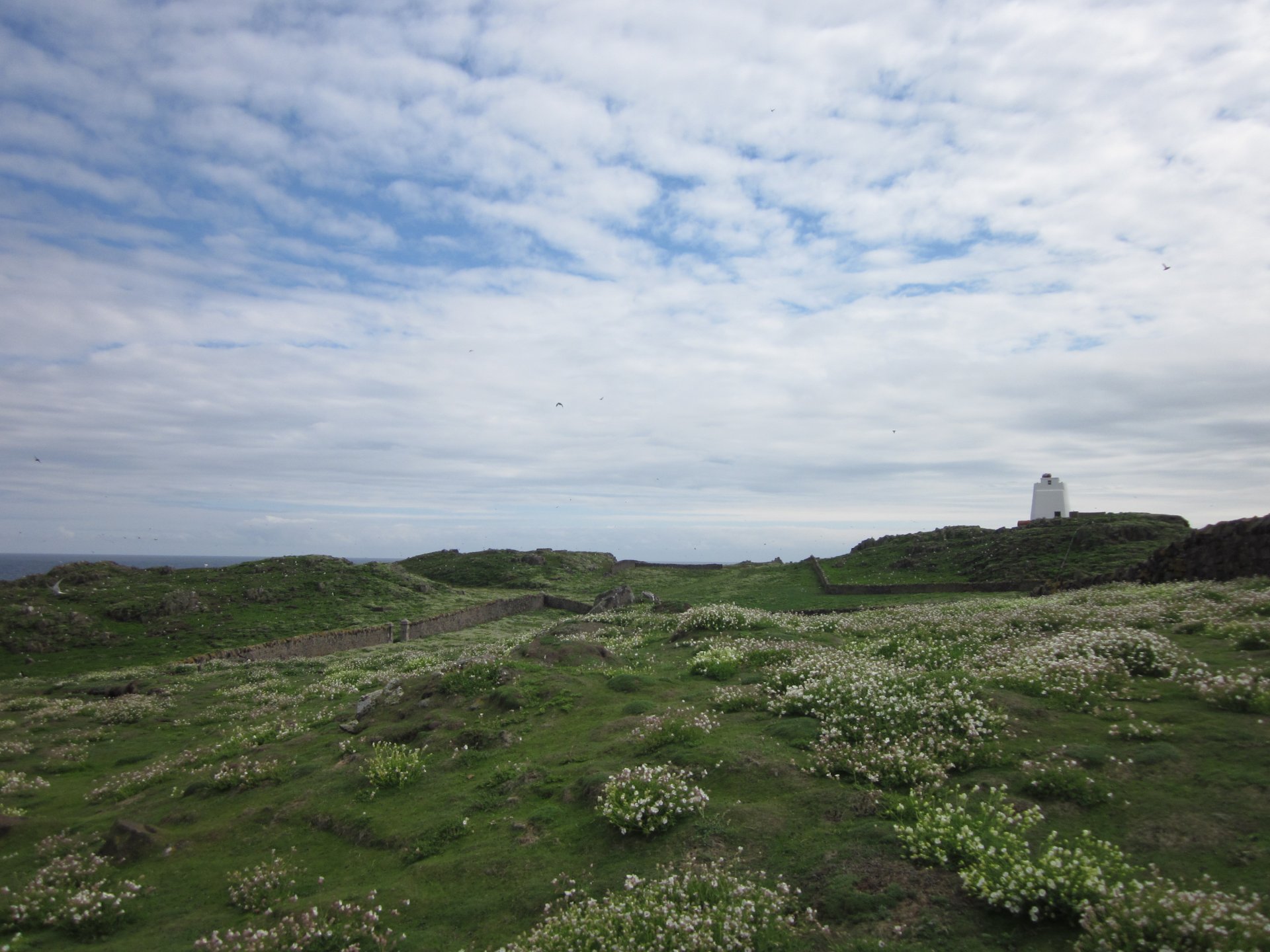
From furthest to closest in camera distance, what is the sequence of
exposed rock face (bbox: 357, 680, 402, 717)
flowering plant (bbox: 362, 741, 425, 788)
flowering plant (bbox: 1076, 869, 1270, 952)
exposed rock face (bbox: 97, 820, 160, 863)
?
exposed rock face (bbox: 357, 680, 402, 717)
flowering plant (bbox: 362, 741, 425, 788)
exposed rock face (bbox: 97, 820, 160, 863)
flowering plant (bbox: 1076, 869, 1270, 952)

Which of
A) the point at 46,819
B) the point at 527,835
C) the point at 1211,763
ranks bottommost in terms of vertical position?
the point at 46,819

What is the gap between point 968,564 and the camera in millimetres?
51031

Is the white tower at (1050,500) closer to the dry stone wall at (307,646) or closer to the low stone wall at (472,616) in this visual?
the low stone wall at (472,616)

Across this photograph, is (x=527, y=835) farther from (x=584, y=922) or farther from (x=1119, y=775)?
(x=1119, y=775)

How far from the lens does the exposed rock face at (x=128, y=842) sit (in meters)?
10.5

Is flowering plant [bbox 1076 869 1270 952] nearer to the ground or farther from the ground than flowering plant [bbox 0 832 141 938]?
farther from the ground

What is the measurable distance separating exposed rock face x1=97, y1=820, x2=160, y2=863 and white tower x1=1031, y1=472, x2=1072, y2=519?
7576 centimetres

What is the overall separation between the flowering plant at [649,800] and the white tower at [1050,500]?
71798mm

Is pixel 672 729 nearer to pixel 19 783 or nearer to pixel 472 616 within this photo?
pixel 19 783

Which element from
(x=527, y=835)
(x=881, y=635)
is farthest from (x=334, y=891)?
(x=881, y=635)

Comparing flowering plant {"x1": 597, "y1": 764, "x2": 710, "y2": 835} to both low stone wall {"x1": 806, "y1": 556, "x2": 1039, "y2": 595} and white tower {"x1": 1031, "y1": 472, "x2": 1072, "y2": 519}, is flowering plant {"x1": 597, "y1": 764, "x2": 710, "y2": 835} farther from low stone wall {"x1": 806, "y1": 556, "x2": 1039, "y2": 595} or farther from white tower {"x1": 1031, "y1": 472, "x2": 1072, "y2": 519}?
white tower {"x1": 1031, "y1": 472, "x2": 1072, "y2": 519}

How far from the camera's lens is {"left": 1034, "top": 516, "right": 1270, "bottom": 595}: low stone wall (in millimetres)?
22484

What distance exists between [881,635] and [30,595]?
154 feet

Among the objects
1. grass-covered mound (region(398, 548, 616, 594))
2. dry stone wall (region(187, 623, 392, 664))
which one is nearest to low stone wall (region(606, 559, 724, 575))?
grass-covered mound (region(398, 548, 616, 594))
